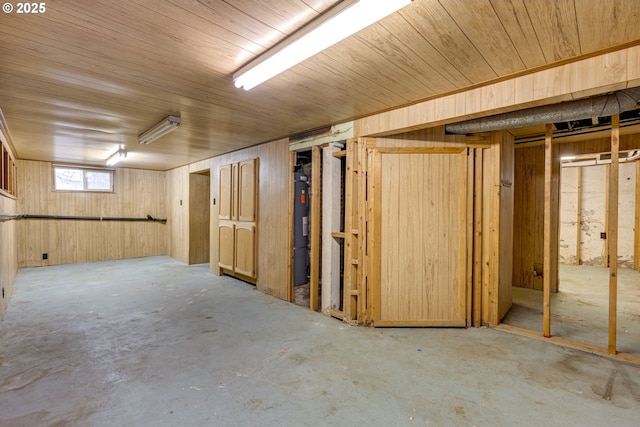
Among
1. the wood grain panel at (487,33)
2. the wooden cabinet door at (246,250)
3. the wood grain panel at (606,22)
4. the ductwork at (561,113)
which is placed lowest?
the wooden cabinet door at (246,250)

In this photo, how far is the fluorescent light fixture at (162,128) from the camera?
10.7 ft

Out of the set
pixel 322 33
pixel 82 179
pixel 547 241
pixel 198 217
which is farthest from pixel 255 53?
pixel 82 179

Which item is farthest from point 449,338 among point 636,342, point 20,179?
point 20,179

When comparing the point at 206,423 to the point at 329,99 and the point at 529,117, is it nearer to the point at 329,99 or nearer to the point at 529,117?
the point at 329,99

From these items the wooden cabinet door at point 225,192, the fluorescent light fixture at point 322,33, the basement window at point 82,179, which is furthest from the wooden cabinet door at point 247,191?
the basement window at point 82,179

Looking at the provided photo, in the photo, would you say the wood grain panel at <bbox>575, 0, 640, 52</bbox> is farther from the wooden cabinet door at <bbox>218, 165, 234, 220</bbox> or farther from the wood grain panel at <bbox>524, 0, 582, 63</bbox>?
the wooden cabinet door at <bbox>218, 165, 234, 220</bbox>

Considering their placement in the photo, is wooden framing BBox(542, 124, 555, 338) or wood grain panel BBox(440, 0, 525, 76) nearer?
wood grain panel BBox(440, 0, 525, 76)

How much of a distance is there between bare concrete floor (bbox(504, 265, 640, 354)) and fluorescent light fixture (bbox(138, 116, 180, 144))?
422 centimetres

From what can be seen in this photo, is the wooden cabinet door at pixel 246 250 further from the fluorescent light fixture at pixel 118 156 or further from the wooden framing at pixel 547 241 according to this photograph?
the wooden framing at pixel 547 241

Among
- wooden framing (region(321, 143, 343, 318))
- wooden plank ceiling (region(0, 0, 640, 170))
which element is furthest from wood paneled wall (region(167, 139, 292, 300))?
wooden plank ceiling (region(0, 0, 640, 170))

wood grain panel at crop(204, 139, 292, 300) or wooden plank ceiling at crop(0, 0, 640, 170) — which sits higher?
wooden plank ceiling at crop(0, 0, 640, 170)

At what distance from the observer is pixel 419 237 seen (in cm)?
325

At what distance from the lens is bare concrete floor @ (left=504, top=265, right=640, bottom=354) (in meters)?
2.97

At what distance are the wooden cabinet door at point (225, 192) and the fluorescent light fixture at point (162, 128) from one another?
5.25 feet
